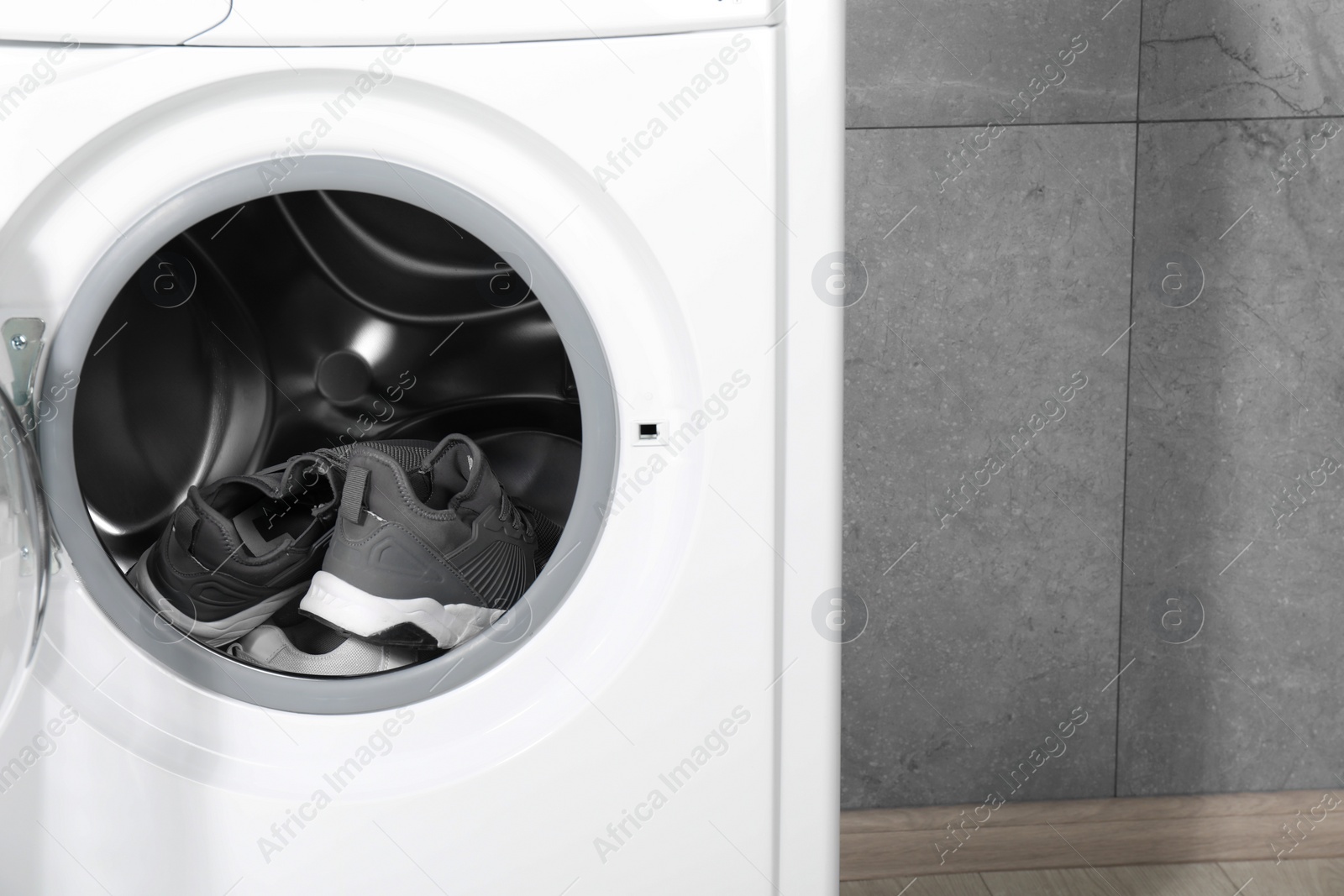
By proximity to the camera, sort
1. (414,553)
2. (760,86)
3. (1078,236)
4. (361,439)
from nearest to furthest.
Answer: (760,86), (414,553), (361,439), (1078,236)

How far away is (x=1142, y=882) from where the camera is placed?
1128mm

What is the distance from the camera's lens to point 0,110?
0.55m

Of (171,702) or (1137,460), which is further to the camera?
(1137,460)

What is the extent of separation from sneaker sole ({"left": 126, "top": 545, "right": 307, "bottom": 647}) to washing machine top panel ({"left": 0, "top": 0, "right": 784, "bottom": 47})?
0.37 meters

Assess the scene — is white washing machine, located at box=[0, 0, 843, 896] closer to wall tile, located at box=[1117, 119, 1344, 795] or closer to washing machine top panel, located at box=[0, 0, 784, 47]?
washing machine top panel, located at box=[0, 0, 784, 47]

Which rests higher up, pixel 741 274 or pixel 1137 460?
pixel 1137 460

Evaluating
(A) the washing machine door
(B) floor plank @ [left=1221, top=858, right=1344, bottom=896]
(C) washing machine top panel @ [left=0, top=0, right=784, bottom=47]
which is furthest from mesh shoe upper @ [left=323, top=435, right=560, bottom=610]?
(B) floor plank @ [left=1221, top=858, right=1344, bottom=896]

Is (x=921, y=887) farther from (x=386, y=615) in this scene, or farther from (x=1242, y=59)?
(x=1242, y=59)

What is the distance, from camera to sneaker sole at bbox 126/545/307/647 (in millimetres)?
657

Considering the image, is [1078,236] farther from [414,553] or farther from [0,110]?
[0,110]

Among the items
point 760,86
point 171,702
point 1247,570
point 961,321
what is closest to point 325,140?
point 760,86

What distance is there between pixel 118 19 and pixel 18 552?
1.10 ft

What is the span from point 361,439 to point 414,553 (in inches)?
10.8

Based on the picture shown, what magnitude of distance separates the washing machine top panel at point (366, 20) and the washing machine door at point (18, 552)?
0.24 metres
